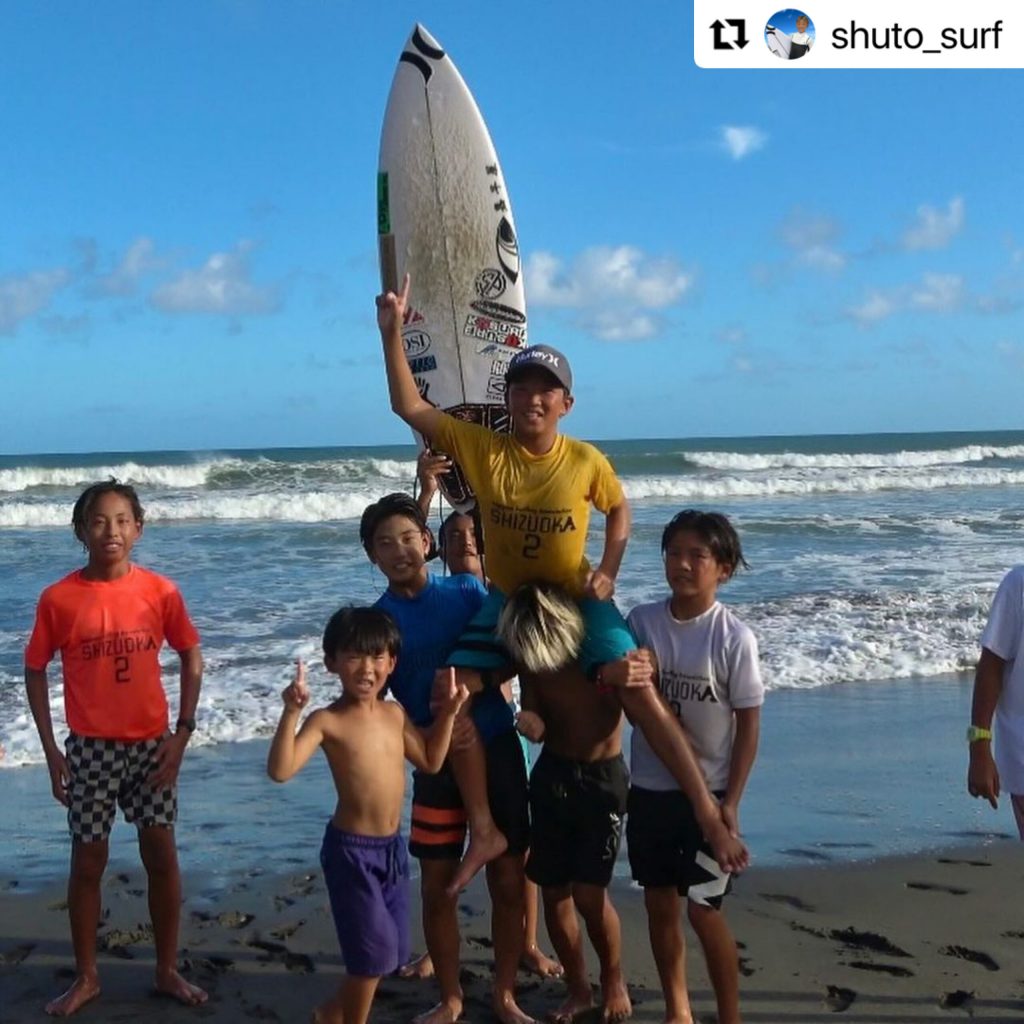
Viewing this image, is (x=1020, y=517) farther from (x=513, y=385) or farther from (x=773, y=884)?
(x=513, y=385)

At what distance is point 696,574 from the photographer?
3.20m

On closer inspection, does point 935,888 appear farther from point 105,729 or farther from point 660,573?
point 660,573

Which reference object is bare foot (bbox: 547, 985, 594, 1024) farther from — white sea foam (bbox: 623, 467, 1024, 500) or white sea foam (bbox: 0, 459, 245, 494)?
white sea foam (bbox: 0, 459, 245, 494)

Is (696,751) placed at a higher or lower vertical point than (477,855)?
higher

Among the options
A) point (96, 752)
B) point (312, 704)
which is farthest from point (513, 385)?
point (312, 704)

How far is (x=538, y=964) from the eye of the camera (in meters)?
3.79

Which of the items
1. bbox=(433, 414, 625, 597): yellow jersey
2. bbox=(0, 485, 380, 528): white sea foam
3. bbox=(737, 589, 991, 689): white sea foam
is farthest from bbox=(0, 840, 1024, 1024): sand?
bbox=(0, 485, 380, 528): white sea foam

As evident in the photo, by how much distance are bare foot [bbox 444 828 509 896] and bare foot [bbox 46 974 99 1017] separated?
1.19 meters

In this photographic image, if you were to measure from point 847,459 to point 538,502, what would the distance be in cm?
4031

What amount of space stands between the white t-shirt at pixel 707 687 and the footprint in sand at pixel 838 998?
945mm

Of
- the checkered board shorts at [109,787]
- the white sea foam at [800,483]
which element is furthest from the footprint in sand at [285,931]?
Answer: the white sea foam at [800,483]

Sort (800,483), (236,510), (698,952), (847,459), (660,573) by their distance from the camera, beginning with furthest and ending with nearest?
1. (847,459)
2. (800,483)
3. (236,510)
4. (660,573)
5. (698,952)

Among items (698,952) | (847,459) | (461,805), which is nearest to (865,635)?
(698,952)

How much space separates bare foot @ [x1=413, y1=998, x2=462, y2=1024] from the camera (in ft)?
11.2
